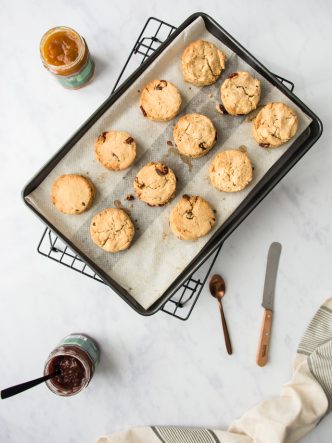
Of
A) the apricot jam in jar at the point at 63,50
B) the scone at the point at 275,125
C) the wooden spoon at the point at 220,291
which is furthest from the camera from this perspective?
the wooden spoon at the point at 220,291

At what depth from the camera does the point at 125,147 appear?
1535 mm

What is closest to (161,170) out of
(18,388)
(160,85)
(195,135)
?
(195,135)

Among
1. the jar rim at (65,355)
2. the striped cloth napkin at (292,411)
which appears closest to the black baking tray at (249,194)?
the jar rim at (65,355)

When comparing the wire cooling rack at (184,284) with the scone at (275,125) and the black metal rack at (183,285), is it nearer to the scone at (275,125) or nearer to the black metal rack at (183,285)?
the black metal rack at (183,285)

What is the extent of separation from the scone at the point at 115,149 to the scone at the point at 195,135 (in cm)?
15

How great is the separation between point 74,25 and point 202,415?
1515 mm

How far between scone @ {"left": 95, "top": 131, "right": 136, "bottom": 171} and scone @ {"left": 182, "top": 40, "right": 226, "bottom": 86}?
0.28 metres

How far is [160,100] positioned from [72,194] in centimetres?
41

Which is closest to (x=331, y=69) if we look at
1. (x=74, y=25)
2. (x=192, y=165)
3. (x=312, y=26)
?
(x=312, y=26)

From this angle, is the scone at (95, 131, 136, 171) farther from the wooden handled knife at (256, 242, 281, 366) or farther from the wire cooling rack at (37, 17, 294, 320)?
the wooden handled knife at (256, 242, 281, 366)

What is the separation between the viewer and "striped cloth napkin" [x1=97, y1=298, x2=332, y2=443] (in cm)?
166

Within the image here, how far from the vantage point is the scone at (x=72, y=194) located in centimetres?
152

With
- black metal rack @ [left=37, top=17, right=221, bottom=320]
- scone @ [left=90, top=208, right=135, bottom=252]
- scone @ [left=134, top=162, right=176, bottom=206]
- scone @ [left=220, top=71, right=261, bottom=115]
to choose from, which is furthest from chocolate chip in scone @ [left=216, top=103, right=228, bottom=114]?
scone @ [left=90, top=208, right=135, bottom=252]

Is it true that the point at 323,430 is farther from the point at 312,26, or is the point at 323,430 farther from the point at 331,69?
the point at 312,26
